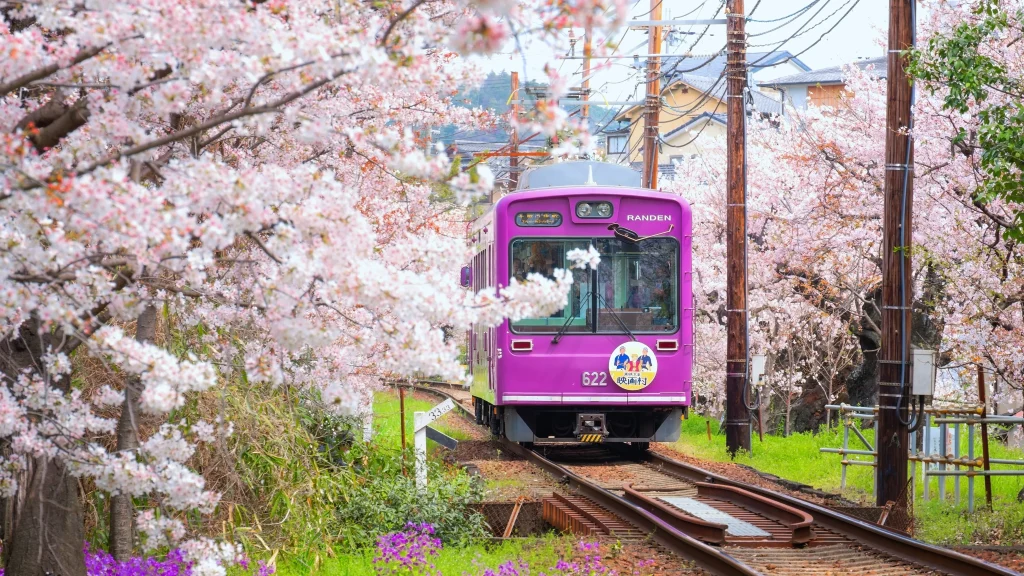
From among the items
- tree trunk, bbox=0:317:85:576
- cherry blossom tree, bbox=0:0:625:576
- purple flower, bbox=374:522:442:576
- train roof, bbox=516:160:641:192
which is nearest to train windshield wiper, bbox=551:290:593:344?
train roof, bbox=516:160:641:192

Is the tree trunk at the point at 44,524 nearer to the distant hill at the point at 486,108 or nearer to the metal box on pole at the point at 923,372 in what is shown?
the distant hill at the point at 486,108

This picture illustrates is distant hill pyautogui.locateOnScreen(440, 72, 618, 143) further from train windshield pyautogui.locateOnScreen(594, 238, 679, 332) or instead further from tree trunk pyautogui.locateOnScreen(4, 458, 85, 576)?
tree trunk pyautogui.locateOnScreen(4, 458, 85, 576)

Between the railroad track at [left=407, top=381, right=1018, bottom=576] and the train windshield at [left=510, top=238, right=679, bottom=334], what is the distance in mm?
1675

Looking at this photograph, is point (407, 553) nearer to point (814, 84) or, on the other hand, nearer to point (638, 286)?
point (638, 286)

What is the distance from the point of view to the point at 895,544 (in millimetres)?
8055

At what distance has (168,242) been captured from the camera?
138 inches

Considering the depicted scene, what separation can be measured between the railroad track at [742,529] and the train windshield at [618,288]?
1.67 m

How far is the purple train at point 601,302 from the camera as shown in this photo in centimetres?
1311

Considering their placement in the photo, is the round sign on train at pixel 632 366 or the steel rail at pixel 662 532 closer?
the steel rail at pixel 662 532

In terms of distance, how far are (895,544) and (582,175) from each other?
677 cm

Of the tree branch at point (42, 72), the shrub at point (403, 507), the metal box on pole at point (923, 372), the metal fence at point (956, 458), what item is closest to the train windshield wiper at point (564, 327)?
the metal fence at point (956, 458)

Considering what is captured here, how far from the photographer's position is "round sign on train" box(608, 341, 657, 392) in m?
13.3

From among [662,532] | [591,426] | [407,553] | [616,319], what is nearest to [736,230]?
[616,319]

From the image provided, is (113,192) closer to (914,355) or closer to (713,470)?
(914,355)
